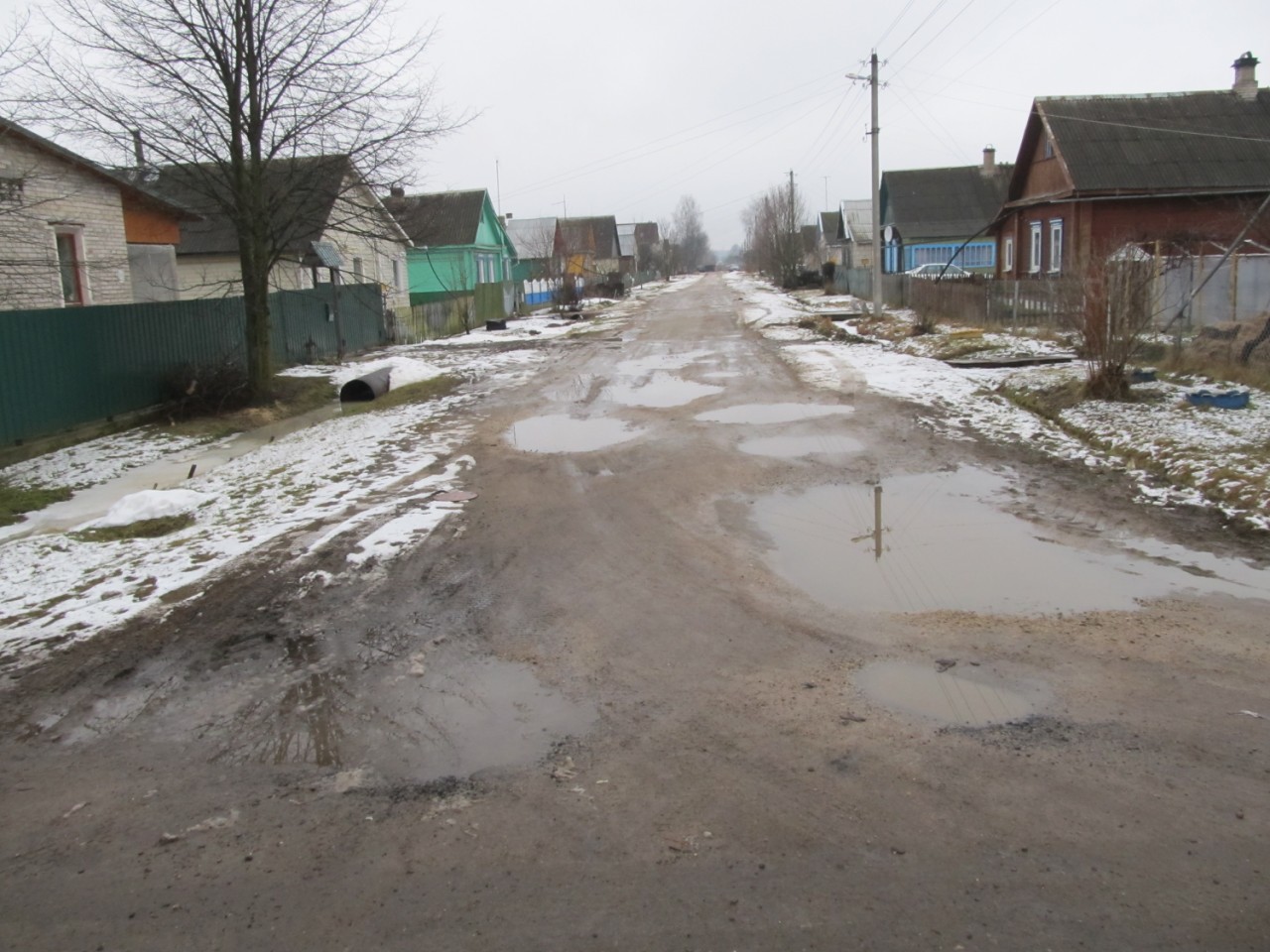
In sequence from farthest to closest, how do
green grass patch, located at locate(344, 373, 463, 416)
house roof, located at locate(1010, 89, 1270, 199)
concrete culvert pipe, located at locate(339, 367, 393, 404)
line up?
house roof, located at locate(1010, 89, 1270, 199), concrete culvert pipe, located at locate(339, 367, 393, 404), green grass patch, located at locate(344, 373, 463, 416)

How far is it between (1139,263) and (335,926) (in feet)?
41.4

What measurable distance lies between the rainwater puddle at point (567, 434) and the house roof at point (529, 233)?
5820 cm

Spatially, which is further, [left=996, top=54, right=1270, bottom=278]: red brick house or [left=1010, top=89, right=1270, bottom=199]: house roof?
[left=1010, top=89, right=1270, bottom=199]: house roof

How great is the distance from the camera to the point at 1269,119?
30219 mm

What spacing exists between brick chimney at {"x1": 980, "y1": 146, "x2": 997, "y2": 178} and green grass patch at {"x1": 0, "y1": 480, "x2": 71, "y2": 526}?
1999 inches

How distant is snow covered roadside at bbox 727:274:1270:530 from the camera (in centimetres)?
889

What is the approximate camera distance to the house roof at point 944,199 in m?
50.6

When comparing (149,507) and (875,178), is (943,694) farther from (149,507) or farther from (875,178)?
(875,178)

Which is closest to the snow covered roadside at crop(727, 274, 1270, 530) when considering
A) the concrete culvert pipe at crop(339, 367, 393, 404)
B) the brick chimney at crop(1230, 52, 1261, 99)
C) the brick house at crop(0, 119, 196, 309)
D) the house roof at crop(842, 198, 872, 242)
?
the concrete culvert pipe at crop(339, 367, 393, 404)

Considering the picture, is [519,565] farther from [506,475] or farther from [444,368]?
[444,368]

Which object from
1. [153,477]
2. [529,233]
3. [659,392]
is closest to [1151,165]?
[659,392]

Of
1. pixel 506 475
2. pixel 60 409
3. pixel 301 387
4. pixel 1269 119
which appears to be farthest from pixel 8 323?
pixel 1269 119

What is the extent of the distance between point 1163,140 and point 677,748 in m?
32.1

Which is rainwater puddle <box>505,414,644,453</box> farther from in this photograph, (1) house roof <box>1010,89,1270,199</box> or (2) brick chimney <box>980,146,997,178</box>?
(2) brick chimney <box>980,146,997,178</box>
